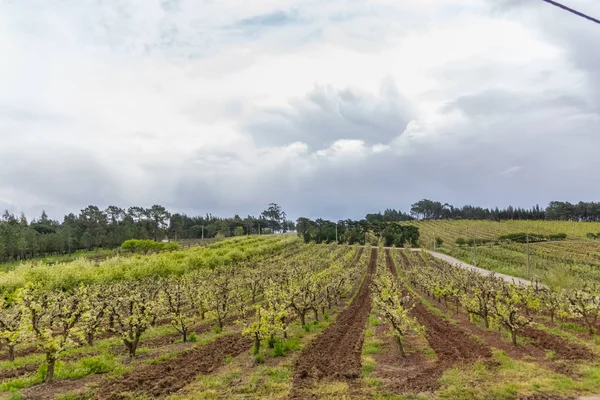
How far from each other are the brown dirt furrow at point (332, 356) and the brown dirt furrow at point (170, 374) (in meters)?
4.44

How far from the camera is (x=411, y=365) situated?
18.5 metres

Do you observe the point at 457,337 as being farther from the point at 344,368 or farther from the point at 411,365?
the point at 344,368

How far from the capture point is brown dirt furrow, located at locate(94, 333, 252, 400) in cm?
1470

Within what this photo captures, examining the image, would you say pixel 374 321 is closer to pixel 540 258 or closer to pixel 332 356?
pixel 332 356

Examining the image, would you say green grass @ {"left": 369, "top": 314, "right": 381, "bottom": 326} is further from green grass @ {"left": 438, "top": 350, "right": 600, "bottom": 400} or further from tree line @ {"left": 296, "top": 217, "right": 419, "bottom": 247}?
tree line @ {"left": 296, "top": 217, "right": 419, "bottom": 247}

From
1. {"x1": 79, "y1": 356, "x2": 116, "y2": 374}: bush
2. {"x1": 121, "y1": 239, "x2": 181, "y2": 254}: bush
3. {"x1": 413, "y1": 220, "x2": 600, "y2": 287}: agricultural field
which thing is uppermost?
{"x1": 121, "y1": 239, "x2": 181, "y2": 254}: bush

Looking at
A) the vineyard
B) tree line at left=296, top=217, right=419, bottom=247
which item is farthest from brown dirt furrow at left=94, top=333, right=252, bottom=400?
tree line at left=296, top=217, right=419, bottom=247

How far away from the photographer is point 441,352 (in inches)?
799

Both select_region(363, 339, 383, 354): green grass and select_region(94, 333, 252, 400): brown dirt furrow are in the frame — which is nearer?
select_region(94, 333, 252, 400): brown dirt furrow

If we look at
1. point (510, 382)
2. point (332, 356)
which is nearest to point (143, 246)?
point (332, 356)

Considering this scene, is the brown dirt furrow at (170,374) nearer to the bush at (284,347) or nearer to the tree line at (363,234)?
the bush at (284,347)

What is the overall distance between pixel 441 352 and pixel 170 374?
14856mm

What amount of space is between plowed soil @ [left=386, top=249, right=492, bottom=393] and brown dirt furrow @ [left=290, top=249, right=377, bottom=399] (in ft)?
8.94

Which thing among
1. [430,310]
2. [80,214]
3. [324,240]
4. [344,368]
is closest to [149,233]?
[80,214]
